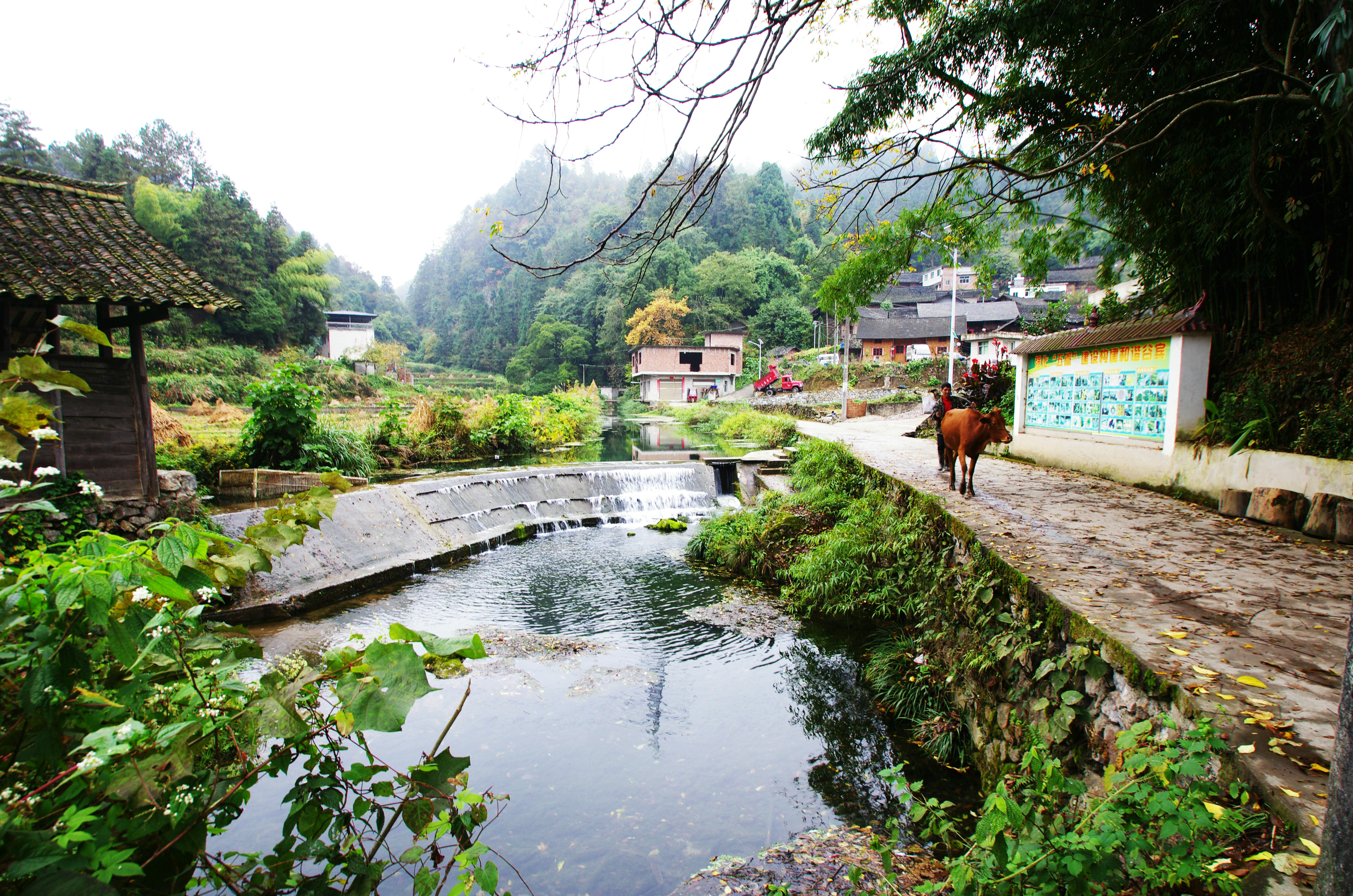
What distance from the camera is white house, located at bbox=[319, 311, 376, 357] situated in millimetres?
48812

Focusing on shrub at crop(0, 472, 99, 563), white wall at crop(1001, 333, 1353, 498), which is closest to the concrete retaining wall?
white wall at crop(1001, 333, 1353, 498)

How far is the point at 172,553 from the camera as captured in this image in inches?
63.1

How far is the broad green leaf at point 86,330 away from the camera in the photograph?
1.65 metres

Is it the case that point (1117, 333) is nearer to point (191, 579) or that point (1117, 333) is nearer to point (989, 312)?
point (191, 579)

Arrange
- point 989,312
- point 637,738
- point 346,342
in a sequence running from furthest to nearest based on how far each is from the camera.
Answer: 1. point 346,342
2. point 989,312
3. point 637,738

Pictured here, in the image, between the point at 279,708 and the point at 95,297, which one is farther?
the point at 95,297

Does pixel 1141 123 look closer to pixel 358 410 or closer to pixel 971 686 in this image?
pixel 971 686

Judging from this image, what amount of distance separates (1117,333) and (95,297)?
1198cm

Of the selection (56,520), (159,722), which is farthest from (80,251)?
(159,722)

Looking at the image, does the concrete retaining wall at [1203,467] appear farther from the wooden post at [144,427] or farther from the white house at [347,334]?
the white house at [347,334]

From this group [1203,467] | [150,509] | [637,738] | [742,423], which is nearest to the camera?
[637,738]

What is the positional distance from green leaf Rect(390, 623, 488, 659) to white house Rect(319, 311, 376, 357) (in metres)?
51.7

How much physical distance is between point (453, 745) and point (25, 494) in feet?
21.0

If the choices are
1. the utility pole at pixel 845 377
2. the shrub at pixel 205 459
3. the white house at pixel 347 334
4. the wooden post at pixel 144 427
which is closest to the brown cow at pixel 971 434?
the wooden post at pixel 144 427
